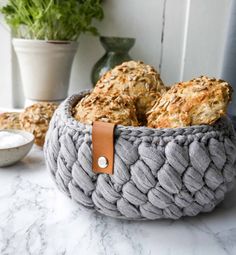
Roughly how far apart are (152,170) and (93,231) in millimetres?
112

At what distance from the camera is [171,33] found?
858 millimetres

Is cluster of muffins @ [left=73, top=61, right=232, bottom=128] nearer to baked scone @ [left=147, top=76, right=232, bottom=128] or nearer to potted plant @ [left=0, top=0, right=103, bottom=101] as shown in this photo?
baked scone @ [left=147, top=76, right=232, bottom=128]

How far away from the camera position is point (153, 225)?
412mm

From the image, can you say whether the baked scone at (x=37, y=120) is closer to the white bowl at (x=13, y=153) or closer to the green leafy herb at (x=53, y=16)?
the white bowl at (x=13, y=153)

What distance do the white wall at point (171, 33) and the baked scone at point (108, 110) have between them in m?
0.47

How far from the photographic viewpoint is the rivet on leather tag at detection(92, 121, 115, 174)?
0.37 m

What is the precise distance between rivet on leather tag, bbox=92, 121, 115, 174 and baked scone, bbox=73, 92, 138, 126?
0.10 feet

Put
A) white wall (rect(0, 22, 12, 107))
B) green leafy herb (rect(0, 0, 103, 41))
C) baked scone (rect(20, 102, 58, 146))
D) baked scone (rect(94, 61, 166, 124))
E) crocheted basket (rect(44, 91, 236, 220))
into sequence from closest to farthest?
1. crocheted basket (rect(44, 91, 236, 220))
2. baked scone (rect(94, 61, 166, 124))
3. baked scone (rect(20, 102, 58, 146))
4. green leafy herb (rect(0, 0, 103, 41))
5. white wall (rect(0, 22, 12, 107))

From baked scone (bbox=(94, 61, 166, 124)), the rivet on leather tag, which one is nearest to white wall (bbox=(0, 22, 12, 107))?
baked scone (bbox=(94, 61, 166, 124))

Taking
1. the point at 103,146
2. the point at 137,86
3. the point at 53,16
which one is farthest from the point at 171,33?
the point at 103,146

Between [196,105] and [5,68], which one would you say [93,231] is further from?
[5,68]

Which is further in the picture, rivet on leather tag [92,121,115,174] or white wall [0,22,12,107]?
white wall [0,22,12,107]

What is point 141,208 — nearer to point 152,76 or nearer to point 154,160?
point 154,160

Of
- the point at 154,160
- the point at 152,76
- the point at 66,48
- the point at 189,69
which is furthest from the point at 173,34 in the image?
the point at 154,160
